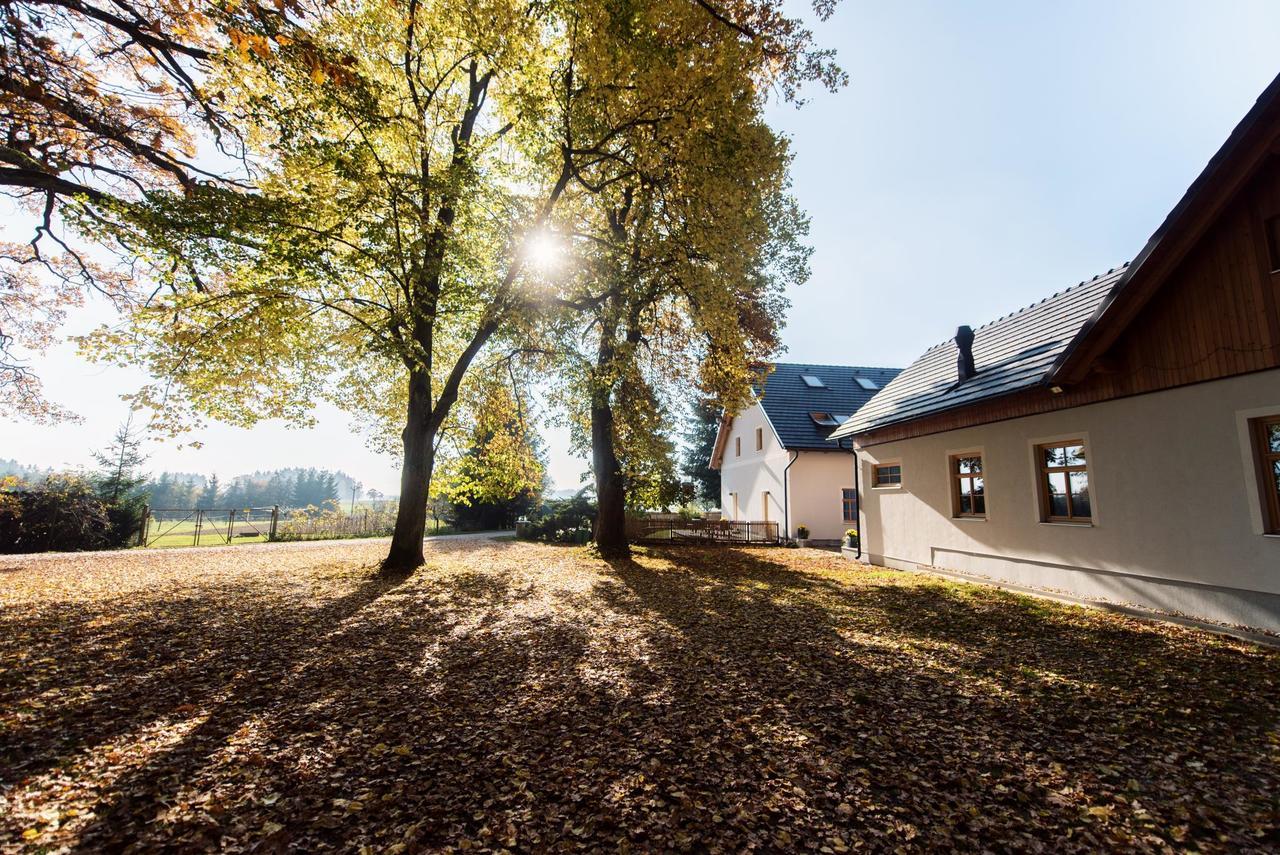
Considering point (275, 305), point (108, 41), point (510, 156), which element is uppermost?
point (510, 156)

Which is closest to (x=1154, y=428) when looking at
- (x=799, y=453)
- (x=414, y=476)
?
(x=799, y=453)

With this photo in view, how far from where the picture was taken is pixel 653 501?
61.1ft

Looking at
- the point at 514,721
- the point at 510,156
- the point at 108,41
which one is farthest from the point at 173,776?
the point at 510,156

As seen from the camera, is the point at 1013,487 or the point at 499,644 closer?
the point at 499,644

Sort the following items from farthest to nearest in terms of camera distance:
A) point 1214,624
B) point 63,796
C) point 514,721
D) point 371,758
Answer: point 1214,624 → point 514,721 → point 371,758 → point 63,796

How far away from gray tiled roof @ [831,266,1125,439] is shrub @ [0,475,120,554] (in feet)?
74.7

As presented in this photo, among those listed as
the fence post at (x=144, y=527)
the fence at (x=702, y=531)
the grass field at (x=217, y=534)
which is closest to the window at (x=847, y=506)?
the fence at (x=702, y=531)

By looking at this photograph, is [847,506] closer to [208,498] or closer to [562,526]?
[562,526]

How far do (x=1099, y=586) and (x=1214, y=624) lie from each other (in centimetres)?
160

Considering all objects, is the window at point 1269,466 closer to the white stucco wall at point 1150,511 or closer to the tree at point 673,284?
the white stucco wall at point 1150,511

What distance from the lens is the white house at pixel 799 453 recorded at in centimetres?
2039

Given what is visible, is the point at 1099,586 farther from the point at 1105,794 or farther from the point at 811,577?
the point at 1105,794

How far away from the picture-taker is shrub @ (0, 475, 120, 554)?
14.1 m

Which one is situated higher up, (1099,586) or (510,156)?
(510,156)
